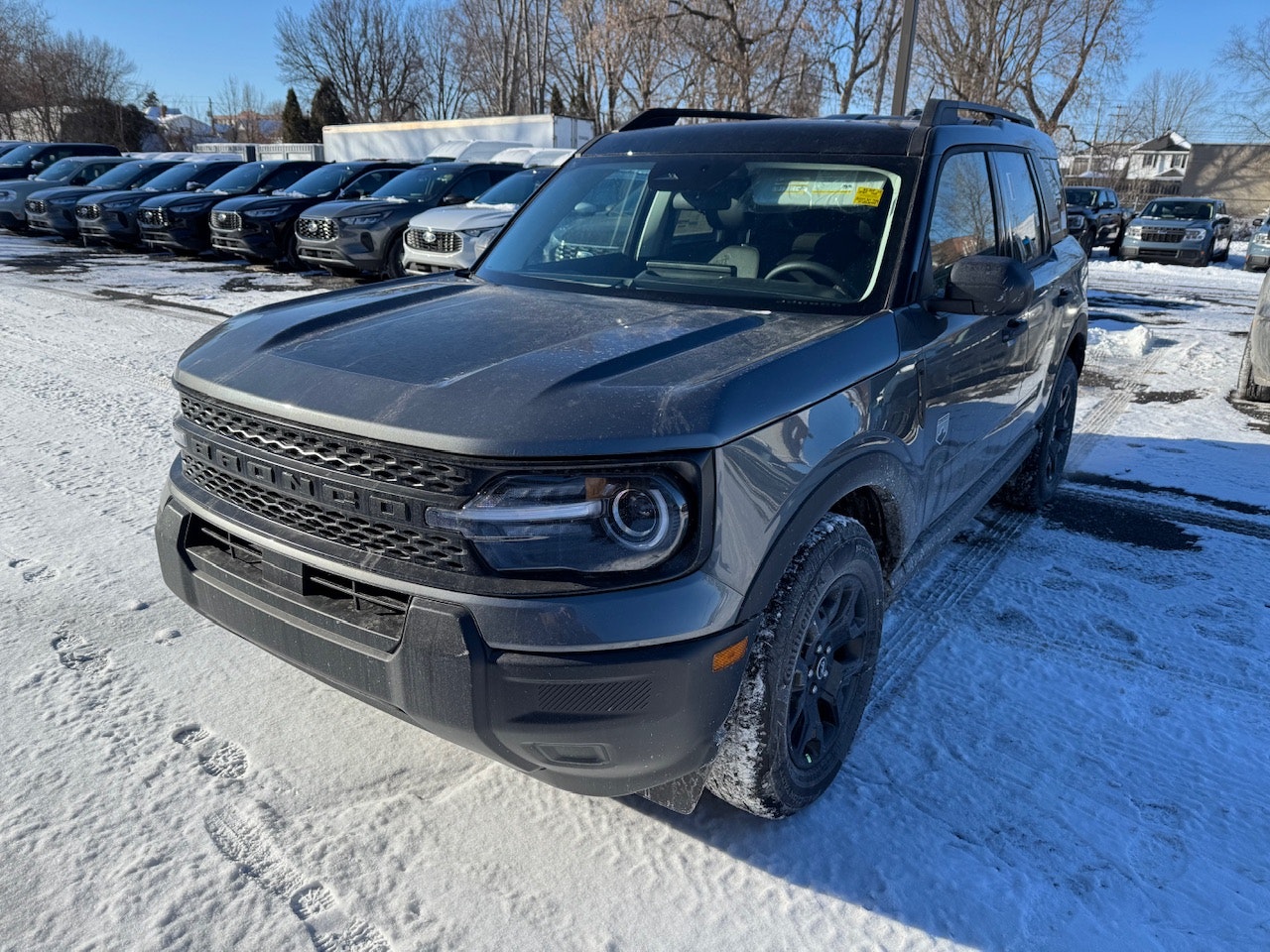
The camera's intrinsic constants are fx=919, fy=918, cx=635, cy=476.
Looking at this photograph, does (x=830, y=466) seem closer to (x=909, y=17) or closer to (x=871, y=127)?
(x=871, y=127)

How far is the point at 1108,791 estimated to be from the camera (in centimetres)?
261

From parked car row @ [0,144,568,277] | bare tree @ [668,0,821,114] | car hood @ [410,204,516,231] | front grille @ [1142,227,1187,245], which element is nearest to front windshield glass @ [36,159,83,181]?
parked car row @ [0,144,568,277]

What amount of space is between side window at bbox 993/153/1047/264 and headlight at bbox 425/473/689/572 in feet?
8.23

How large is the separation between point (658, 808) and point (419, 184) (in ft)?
39.6

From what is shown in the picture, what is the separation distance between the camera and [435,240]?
1087cm

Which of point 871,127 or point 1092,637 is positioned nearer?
point 871,127

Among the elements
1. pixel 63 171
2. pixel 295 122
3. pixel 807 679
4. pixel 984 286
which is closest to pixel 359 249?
pixel 984 286

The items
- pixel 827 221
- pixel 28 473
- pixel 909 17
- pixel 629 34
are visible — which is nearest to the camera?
pixel 827 221

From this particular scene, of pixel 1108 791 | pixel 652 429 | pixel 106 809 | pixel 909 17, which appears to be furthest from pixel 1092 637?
pixel 909 17

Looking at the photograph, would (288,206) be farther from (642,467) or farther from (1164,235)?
(1164,235)

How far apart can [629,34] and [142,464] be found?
27.7m

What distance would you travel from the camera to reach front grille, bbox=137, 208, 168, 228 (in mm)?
15039

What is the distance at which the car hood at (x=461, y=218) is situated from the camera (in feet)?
35.0

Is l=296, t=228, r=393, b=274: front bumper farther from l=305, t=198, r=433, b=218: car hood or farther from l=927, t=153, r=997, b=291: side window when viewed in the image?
l=927, t=153, r=997, b=291: side window
